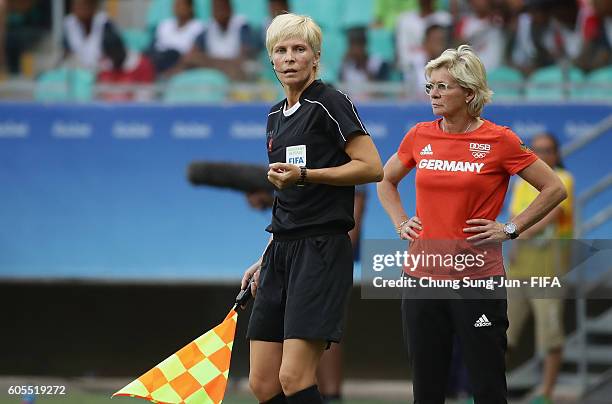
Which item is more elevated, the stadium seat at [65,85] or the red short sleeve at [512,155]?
the stadium seat at [65,85]

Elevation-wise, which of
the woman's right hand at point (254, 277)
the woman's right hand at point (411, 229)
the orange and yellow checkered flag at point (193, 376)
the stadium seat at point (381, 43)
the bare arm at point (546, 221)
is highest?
the stadium seat at point (381, 43)

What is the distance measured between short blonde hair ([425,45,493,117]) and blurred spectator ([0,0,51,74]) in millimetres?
6273

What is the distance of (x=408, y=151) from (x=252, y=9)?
18.7ft

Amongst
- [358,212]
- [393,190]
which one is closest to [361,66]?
[358,212]

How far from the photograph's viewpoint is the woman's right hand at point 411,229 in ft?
18.4

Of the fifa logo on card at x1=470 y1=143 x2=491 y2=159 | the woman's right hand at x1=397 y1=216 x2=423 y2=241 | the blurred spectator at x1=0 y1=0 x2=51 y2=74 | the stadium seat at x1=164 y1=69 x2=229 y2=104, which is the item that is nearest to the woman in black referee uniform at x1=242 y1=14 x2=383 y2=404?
the woman's right hand at x1=397 y1=216 x2=423 y2=241

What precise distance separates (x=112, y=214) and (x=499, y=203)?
5742 mm

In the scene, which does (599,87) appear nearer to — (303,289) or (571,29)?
(571,29)

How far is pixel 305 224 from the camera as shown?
5242 mm

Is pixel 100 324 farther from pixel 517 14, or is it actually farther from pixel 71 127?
pixel 517 14

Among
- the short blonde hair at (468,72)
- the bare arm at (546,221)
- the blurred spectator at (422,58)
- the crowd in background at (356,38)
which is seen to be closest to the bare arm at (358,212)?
the bare arm at (546,221)

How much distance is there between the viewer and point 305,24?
5266 mm

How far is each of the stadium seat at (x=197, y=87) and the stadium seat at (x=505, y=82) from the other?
7.57 ft

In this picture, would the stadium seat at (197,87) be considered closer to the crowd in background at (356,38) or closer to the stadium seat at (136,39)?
the crowd in background at (356,38)
